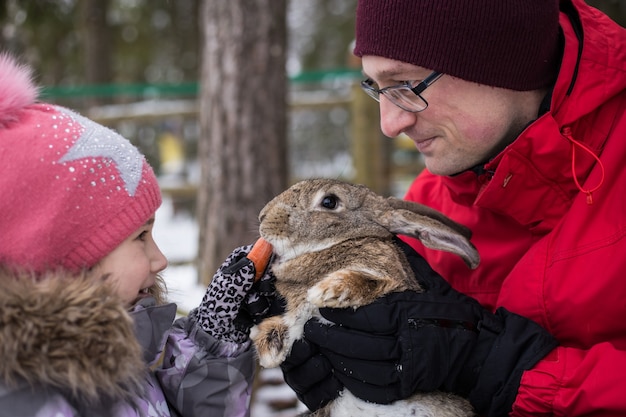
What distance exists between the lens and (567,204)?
2004mm

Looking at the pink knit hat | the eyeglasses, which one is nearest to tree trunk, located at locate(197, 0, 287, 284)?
the eyeglasses

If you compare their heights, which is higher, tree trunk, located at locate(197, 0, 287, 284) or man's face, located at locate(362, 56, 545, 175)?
man's face, located at locate(362, 56, 545, 175)

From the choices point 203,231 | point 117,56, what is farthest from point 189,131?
point 117,56

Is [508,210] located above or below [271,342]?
above

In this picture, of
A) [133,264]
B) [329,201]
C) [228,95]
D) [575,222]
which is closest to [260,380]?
[228,95]

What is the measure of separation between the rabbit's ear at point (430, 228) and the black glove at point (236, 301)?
453 mm

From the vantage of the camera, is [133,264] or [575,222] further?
[575,222]

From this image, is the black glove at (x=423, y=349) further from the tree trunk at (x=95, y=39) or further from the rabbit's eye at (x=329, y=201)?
the tree trunk at (x=95, y=39)

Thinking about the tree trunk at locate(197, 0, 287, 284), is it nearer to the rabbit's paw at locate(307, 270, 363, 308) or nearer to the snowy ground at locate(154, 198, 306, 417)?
the snowy ground at locate(154, 198, 306, 417)

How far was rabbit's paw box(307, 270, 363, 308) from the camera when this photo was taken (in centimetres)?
190

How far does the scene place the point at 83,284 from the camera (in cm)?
160

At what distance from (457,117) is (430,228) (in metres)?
0.37

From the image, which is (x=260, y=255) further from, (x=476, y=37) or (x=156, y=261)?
(x=476, y=37)

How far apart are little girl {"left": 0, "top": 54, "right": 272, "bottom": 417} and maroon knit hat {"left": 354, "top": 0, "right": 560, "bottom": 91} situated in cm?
89
